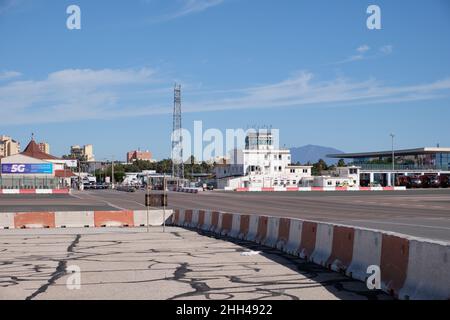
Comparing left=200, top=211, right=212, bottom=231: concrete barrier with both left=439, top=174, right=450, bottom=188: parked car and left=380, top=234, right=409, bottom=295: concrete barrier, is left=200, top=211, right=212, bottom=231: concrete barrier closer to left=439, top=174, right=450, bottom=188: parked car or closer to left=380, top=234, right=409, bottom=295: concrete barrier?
left=380, top=234, right=409, bottom=295: concrete barrier

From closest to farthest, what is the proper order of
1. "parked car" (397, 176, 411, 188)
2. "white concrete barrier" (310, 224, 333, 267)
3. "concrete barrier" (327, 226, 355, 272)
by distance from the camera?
"concrete barrier" (327, 226, 355, 272) → "white concrete barrier" (310, 224, 333, 267) → "parked car" (397, 176, 411, 188)

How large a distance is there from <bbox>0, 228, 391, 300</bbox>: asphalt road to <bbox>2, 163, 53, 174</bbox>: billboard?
8605cm

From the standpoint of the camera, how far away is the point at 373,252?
33.5ft

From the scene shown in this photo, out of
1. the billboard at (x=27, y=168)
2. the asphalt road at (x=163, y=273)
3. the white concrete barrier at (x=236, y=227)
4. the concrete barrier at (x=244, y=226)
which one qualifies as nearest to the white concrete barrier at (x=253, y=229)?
the concrete barrier at (x=244, y=226)

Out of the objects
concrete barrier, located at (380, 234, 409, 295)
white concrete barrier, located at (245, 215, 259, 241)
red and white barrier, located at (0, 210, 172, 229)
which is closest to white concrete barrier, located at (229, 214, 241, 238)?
white concrete barrier, located at (245, 215, 259, 241)

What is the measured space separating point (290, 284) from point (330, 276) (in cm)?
114

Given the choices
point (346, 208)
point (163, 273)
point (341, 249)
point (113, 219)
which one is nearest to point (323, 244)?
point (341, 249)

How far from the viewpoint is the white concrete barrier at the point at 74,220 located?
25.7m

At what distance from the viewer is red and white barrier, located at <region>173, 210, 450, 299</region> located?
8188mm

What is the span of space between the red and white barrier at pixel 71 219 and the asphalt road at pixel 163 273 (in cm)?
769

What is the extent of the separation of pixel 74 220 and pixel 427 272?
19448 mm

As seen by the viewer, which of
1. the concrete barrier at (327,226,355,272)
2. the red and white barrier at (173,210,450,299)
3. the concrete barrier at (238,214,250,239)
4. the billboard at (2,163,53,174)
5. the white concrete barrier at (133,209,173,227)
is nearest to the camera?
the red and white barrier at (173,210,450,299)

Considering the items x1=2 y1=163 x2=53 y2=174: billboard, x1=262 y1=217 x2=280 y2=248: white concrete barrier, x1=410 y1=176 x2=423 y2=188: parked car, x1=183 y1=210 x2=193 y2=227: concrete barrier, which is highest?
x1=2 y1=163 x2=53 y2=174: billboard
